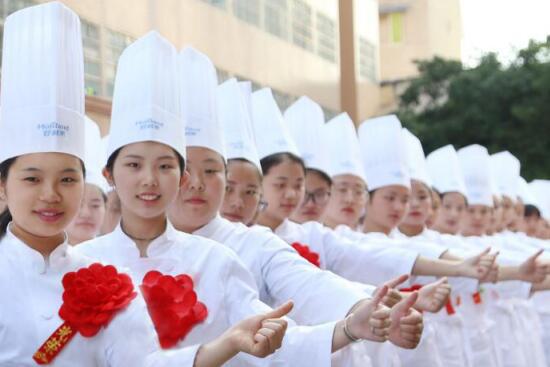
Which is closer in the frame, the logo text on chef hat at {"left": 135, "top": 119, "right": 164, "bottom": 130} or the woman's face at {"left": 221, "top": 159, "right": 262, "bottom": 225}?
the logo text on chef hat at {"left": 135, "top": 119, "right": 164, "bottom": 130}

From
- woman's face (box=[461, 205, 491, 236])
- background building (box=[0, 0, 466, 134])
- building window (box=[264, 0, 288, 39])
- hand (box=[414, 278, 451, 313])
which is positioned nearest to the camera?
hand (box=[414, 278, 451, 313])

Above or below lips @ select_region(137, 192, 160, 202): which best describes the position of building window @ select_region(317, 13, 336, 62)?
above

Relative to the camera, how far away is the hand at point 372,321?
2.41 m

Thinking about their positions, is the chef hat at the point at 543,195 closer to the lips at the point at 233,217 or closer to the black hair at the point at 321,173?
the black hair at the point at 321,173

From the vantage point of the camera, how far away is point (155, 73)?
2576mm

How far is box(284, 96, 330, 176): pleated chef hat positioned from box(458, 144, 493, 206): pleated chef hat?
6.65 ft

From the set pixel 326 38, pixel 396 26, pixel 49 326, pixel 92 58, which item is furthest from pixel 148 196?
pixel 396 26

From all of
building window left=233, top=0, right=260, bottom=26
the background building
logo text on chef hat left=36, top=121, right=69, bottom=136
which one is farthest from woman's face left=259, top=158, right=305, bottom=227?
building window left=233, top=0, right=260, bottom=26

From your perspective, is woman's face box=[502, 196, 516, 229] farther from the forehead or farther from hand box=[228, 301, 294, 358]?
hand box=[228, 301, 294, 358]

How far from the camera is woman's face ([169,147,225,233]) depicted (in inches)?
111

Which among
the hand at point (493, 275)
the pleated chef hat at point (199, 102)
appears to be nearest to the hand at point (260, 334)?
the pleated chef hat at point (199, 102)

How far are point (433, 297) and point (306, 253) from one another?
0.76m

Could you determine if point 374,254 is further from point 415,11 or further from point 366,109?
point 415,11

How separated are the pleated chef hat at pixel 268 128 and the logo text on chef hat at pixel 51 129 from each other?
5.07 feet
